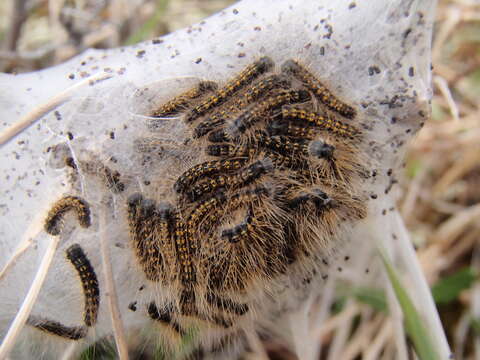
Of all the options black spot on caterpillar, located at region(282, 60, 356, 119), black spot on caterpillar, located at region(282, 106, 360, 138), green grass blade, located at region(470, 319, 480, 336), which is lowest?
green grass blade, located at region(470, 319, 480, 336)

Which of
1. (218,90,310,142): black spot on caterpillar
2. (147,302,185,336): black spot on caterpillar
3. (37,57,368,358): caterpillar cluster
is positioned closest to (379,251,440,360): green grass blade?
(37,57,368,358): caterpillar cluster

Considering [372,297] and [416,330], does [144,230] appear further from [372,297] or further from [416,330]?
[372,297]

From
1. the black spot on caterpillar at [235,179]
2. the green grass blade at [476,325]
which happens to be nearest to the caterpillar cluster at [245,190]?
the black spot on caterpillar at [235,179]

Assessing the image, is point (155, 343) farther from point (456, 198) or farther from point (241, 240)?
point (456, 198)

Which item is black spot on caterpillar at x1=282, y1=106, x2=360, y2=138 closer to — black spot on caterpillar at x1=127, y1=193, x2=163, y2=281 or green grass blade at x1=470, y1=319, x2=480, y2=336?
black spot on caterpillar at x1=127, y1=193, x2=163, y2=281

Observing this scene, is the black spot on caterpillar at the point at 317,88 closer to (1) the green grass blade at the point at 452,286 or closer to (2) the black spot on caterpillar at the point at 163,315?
(2) the black spot on caterpillar at the point at 163,315

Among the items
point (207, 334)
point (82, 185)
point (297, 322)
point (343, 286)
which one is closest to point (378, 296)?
point (343, 286)

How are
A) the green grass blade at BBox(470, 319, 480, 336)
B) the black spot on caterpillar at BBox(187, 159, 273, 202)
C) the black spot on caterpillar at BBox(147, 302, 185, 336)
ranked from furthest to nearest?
the green grass blade at BBox(470, 319, 480, 336)
the black spot on caterpillar at BBox(147, 302, 185, 336)
the black spot on caterpillar at BBox(187, 159, 273, 202)

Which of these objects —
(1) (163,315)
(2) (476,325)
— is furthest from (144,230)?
(2) (476,325)

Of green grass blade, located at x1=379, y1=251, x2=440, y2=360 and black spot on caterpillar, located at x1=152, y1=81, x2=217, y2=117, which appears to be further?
black spot on caterpillar, located at x1=152, y1=81, x2=217, y2=117
